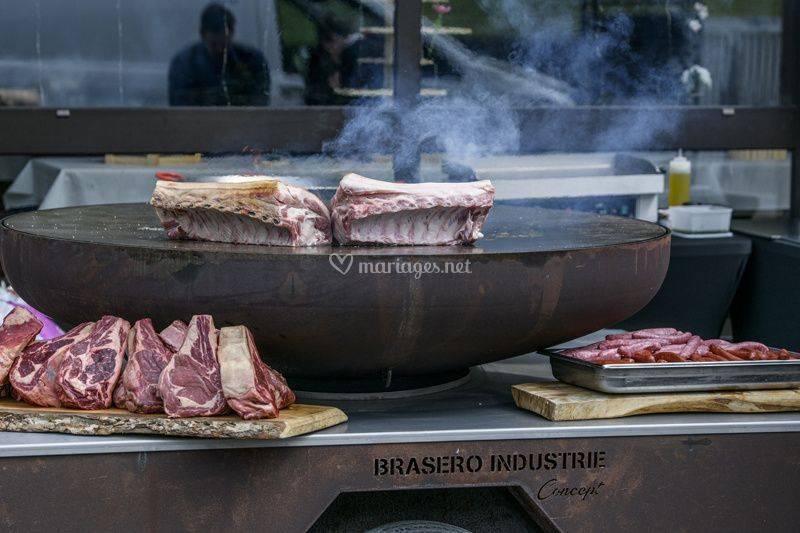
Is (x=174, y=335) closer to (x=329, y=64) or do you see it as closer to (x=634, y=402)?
(x=634, y=402)

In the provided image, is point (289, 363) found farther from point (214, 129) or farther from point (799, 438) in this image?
point (214, 129)

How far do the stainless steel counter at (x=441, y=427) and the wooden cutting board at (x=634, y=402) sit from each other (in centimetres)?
2

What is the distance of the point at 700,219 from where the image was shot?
6352 millimetres

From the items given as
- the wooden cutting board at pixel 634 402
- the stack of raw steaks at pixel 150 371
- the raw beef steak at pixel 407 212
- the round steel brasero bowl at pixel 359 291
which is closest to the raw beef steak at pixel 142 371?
the stack of raw steaks at pixel 150 371

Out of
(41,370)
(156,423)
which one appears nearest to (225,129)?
(41,370)

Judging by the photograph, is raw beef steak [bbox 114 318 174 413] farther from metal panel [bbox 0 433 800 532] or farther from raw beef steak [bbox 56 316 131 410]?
metal panel [bbox 0 433 800 532]

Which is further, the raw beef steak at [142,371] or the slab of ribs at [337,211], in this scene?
the slab of ribs at [337,211]

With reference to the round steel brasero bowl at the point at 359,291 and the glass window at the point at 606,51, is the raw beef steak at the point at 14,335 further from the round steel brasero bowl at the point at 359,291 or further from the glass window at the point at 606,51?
the glass window at the point at 606,51

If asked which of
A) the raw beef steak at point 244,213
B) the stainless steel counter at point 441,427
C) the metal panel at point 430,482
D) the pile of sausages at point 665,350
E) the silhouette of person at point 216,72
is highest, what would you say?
the silhouette of person at point 216,72

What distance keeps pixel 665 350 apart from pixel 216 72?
3758 millimetres

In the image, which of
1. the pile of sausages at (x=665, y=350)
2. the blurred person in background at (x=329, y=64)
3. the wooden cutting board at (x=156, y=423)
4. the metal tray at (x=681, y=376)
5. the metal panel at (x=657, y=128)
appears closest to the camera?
the wooden cutting board at (x=156, y=423)

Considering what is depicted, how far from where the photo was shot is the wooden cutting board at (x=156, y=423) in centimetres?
309

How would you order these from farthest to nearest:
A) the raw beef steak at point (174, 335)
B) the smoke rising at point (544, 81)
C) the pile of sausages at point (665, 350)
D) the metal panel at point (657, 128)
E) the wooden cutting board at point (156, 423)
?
the metal panel at point (657, 128) < the smoke rising at point (544, 81) < the pile of sausages at point (665, 350) < the raw beef steak at point (174, 335) < the wooden cutting board at point (156, 423)

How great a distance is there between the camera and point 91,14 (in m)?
6.42
